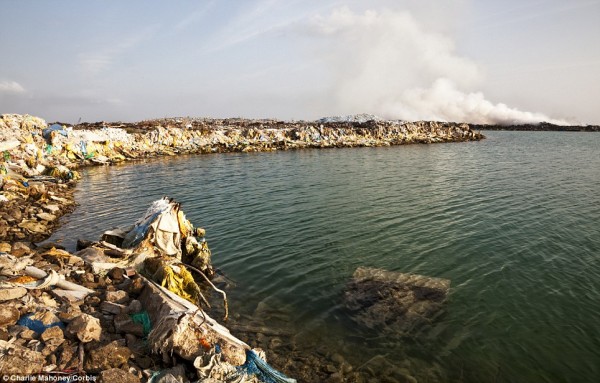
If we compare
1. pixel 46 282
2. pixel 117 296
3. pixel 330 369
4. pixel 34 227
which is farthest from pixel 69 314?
pixel 34 227

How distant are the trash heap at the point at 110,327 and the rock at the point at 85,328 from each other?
0.07 feet

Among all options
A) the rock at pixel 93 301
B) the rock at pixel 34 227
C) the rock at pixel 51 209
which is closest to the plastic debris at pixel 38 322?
the rock at pixel 93 301

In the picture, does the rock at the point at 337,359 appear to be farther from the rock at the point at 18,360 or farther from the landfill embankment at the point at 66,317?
the rock at the point at 18,360

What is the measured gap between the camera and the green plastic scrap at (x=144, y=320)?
25.1 ft

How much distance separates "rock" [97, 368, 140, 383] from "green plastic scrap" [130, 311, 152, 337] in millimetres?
1708

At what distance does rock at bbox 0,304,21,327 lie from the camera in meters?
6.82

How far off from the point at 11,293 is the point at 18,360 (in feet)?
9.74

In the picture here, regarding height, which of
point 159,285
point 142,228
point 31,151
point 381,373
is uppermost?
point 31,151

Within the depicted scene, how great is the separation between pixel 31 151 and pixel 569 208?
5132 cm

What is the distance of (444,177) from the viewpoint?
32.8 metres

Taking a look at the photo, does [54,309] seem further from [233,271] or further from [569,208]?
[569,208]

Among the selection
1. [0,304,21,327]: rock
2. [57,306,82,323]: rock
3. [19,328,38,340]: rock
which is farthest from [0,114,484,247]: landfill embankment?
[19,328,38,340]: rock

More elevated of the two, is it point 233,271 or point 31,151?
point 31,151

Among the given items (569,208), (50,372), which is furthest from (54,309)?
(569,208)
